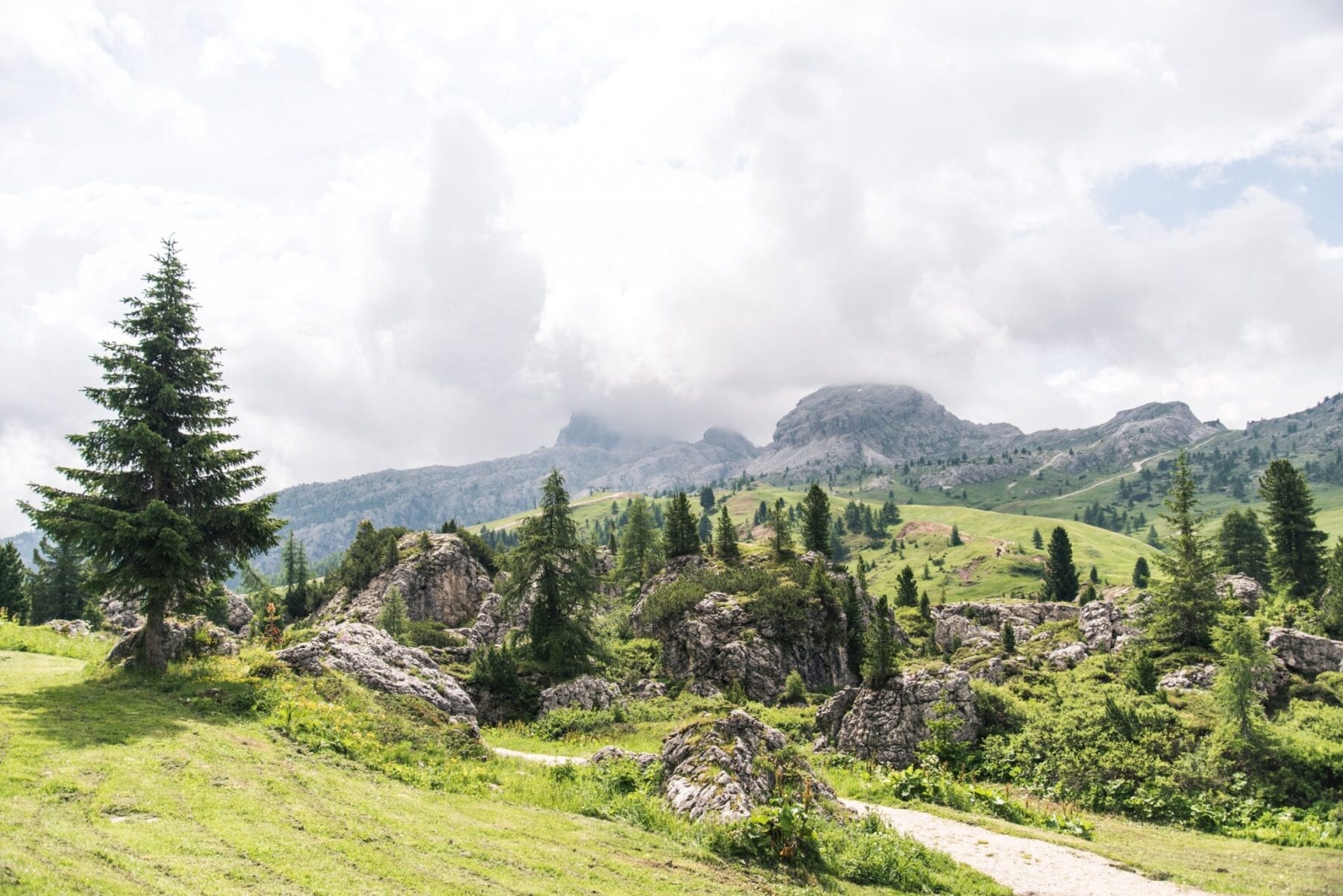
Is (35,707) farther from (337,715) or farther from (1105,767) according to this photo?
(1105,767)

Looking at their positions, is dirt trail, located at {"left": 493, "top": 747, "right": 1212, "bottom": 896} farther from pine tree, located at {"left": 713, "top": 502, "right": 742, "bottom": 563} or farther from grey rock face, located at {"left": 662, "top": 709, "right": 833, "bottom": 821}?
A: pine tree, located at {"left": 713, "top": 502, "right": 742, "bottom": 563}

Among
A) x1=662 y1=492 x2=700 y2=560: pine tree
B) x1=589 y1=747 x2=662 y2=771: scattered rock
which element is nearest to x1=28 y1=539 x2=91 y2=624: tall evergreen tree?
x1=662 y1=492 x2=700 y2=560: pine tree

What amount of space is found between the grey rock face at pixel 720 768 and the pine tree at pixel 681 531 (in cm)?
6611

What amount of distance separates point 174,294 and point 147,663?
667 inches

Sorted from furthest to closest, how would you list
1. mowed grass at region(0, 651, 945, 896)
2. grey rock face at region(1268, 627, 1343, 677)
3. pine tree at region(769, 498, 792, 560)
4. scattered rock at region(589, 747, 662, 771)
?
pine tree at region(769, 498, 792, 560), grey rock face at region(1268, 627, 1343, 677), scattered rock at region(589, 747, 662, 771), mowed grass at region(0, 651, 945, 896)

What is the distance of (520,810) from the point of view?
19.5m

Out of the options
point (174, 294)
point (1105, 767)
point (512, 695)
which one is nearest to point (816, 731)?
point (1105, 767)

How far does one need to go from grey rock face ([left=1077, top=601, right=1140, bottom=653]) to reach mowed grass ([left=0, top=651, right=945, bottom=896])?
2153 inches

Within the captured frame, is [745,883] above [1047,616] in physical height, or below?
above

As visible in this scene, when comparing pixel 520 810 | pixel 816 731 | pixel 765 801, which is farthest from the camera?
pixel 816 731

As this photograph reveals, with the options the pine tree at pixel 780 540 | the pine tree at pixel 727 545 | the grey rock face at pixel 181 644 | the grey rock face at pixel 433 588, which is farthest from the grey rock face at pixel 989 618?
the grey rock face at pixel 181 644

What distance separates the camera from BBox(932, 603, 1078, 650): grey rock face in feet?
292

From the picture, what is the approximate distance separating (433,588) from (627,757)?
86146 millimetres

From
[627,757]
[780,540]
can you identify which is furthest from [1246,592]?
[627,757]
